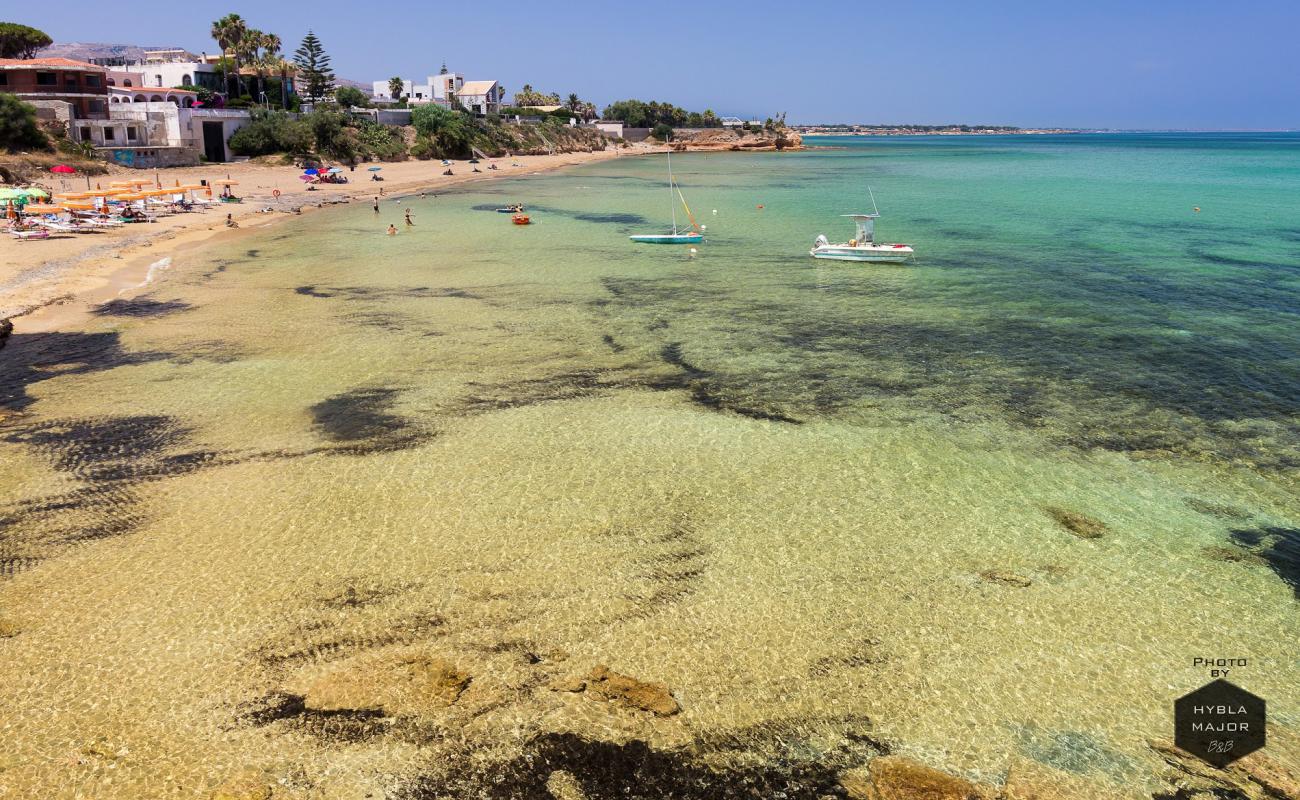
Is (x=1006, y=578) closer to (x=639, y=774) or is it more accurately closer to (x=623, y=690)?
(x=623, y=690)

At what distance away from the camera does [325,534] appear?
12.9 meters

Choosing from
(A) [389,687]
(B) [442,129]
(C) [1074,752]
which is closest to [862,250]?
(C) [1074,752]

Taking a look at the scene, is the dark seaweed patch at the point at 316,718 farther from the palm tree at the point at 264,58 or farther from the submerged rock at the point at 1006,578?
the palm tree at the point at 264,58

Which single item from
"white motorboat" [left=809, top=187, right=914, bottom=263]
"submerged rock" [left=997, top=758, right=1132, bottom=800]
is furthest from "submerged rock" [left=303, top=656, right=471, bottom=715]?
"white motorboat" [left=809, top=187, right=914, bottom=263]

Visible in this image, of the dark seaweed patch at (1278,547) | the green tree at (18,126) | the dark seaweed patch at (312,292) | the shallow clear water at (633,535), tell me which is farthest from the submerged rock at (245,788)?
the green tree at (18,126)

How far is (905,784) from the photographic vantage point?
27.3 feet

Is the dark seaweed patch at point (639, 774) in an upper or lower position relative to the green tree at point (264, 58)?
lower

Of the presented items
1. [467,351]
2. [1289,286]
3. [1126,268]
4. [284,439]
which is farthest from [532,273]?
[1289,286]

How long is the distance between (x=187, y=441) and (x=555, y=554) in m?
9.29

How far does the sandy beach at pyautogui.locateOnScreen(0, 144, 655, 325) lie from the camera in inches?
1145

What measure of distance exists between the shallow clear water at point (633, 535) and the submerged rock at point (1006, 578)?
6cm

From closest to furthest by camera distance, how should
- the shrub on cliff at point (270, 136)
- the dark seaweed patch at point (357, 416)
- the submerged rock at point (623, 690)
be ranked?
the submerged rock at point (623, 690) < the dark seaweed patch at point (357, 416) < the shrub on cliff at point (270, 136)

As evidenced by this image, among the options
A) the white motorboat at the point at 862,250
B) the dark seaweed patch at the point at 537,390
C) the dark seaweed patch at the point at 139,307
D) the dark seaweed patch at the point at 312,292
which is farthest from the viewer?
the white motorboat at the point at 862,250

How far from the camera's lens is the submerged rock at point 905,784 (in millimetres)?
8180
